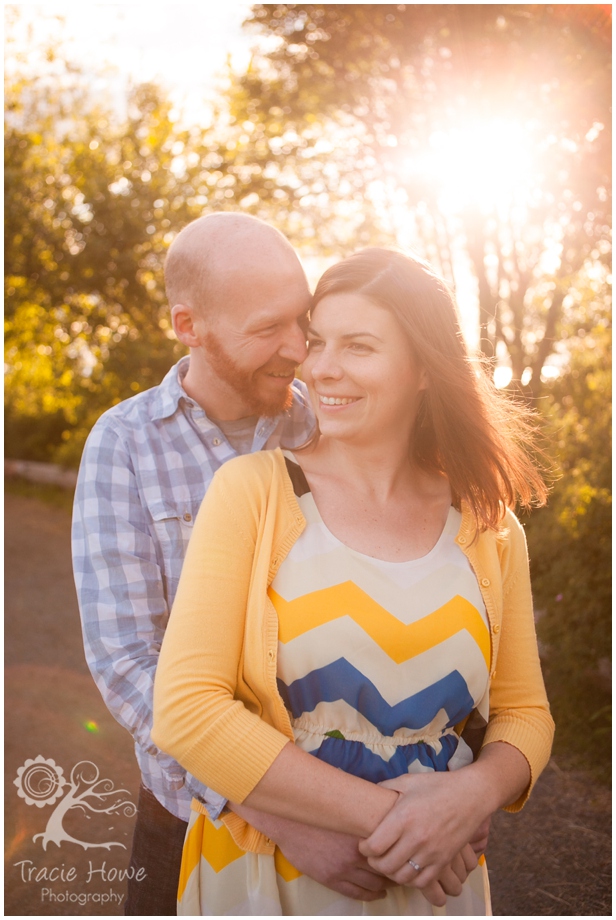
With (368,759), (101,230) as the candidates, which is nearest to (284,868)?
(368,759)

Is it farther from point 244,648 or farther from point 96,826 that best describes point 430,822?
point 96,826

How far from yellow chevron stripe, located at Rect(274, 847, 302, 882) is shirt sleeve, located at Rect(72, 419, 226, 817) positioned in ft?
0.95

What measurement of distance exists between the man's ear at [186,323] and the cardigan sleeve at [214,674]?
0.95m

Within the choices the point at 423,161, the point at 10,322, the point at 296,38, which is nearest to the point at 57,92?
the point at 10,322

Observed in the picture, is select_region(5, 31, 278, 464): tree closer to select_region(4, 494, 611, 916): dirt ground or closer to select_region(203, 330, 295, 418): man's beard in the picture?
select_region(4, 494, 611, 916): dirt ground

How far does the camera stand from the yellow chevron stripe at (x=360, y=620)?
1671mm

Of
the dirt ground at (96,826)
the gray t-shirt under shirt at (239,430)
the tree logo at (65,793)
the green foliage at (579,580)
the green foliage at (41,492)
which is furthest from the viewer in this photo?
the green foliage at (41,492)

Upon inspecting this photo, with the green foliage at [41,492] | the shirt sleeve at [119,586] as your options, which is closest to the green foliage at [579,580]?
the shirt sleeve at [119,586]

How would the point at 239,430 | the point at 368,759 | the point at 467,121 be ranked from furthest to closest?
the point at 467,121, the point at 239,430, the point at 368,759

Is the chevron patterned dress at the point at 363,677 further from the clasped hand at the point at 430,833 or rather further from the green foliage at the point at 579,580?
the green foliage at the point at 579,580

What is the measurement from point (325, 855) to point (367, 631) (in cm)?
49

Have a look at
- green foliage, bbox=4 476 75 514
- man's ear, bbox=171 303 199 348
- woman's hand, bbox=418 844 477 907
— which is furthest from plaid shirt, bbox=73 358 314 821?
green foliage, bbox=4 476 75 514

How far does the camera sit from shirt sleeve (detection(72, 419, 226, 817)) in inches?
78.2

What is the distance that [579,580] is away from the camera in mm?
4422
